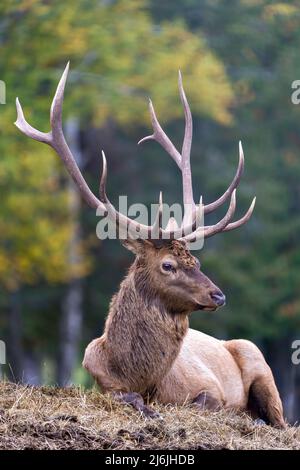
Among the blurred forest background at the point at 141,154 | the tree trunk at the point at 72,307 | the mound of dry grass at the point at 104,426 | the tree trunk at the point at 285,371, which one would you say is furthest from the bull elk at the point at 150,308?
the tree trunk at the point at 72,307

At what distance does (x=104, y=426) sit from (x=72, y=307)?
64.3ft

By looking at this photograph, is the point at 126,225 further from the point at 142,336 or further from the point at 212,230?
the point at 142,336

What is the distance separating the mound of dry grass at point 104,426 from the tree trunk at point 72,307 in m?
16.8

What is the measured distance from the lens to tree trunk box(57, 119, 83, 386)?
2659cm

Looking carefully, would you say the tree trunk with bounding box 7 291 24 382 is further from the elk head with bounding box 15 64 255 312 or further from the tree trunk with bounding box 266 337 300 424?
the elk head with bounding box 15 64 255 312

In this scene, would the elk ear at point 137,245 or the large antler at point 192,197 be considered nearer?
the elk ear at point 137,245

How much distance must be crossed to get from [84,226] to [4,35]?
9363 mm

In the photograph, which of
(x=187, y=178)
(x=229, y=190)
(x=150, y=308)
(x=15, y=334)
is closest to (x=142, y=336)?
(x=150, y=308)

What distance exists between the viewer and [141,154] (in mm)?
29562

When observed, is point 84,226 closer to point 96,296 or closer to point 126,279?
point 96,296

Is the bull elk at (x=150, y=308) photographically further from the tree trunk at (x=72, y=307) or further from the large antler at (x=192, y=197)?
the tree trunk at (x=72, y=307)

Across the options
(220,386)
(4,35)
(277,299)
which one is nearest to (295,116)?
(277,299)

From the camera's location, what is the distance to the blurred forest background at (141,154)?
869 inches

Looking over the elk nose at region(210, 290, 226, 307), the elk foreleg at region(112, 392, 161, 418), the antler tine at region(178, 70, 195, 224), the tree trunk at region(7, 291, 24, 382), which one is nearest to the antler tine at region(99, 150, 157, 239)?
the antler tine at region(178, 70, 195, 224)
